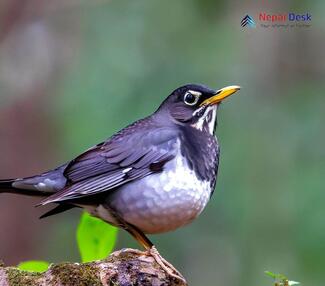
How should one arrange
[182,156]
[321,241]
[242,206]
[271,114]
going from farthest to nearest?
[271,114], [242,206], [321,241], [182,156]

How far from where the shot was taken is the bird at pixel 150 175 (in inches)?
186

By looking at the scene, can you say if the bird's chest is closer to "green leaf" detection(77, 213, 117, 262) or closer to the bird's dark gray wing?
the bird's dark gray wing

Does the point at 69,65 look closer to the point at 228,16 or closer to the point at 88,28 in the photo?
the point at 88,28

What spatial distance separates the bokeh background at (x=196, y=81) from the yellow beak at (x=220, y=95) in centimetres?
267

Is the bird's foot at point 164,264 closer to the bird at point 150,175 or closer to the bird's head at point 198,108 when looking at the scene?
the bird at point 150,175

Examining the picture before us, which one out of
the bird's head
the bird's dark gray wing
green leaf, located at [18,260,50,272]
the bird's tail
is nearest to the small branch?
green leaf, located at [18,260,50,272]

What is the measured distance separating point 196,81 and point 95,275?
5.01 metres

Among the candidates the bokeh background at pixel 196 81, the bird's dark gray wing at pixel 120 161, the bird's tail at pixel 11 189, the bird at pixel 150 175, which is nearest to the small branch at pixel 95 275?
the bird at pixel 150 175

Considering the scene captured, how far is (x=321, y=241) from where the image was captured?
7559mm

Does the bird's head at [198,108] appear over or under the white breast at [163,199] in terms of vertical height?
over

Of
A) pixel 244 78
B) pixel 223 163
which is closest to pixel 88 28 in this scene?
pixel 244 78

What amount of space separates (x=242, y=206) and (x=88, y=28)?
10.9 ft

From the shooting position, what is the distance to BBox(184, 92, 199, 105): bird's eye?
5.34 m

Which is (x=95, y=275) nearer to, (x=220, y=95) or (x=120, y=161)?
(x=120, y=161)
